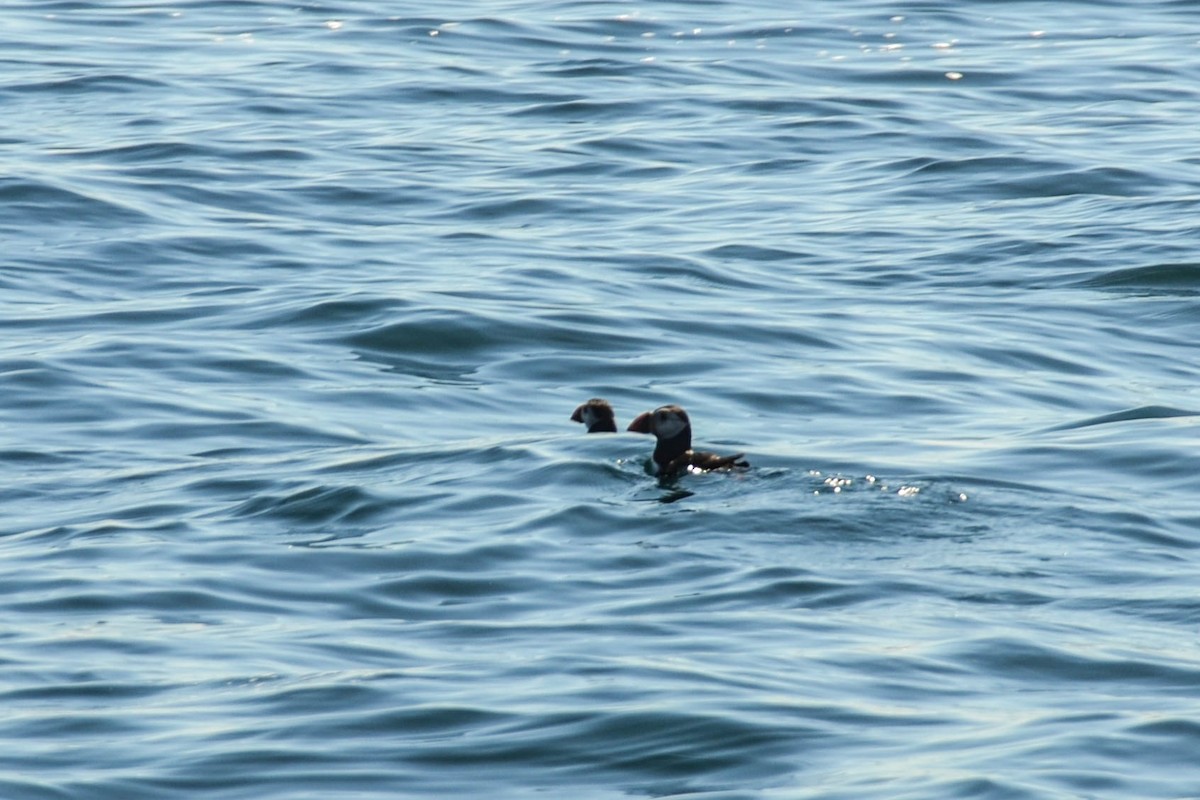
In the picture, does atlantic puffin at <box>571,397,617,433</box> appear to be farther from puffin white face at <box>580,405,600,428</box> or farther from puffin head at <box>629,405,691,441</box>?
puffin head at <box>629,405,691,441</box>

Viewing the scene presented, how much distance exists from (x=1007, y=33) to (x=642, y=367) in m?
15.5

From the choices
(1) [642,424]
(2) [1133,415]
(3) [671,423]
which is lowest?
(2) [1133,415]

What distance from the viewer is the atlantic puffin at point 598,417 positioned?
A: 496 inches

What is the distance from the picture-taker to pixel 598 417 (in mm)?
12664

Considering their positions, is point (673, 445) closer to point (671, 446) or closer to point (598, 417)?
point (671, 446)

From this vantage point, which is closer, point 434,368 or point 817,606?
point 817,606

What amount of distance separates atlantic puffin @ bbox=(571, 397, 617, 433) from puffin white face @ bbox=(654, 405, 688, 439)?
685 mm

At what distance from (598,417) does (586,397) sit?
68.2 inches

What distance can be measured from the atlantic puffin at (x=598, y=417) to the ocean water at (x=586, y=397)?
5.6 inches

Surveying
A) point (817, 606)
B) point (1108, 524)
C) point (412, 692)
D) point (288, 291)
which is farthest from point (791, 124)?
point (412, 692)

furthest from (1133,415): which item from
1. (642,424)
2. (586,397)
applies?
(586,397)

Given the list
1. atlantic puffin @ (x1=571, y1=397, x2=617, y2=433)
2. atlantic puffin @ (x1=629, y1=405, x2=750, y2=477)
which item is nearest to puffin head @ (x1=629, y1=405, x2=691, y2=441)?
atlantic puffin @ (x1=629, y1=405, x2=750, y2=477)

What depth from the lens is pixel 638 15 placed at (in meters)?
29.2

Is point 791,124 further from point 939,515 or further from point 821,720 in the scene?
point 821,720
